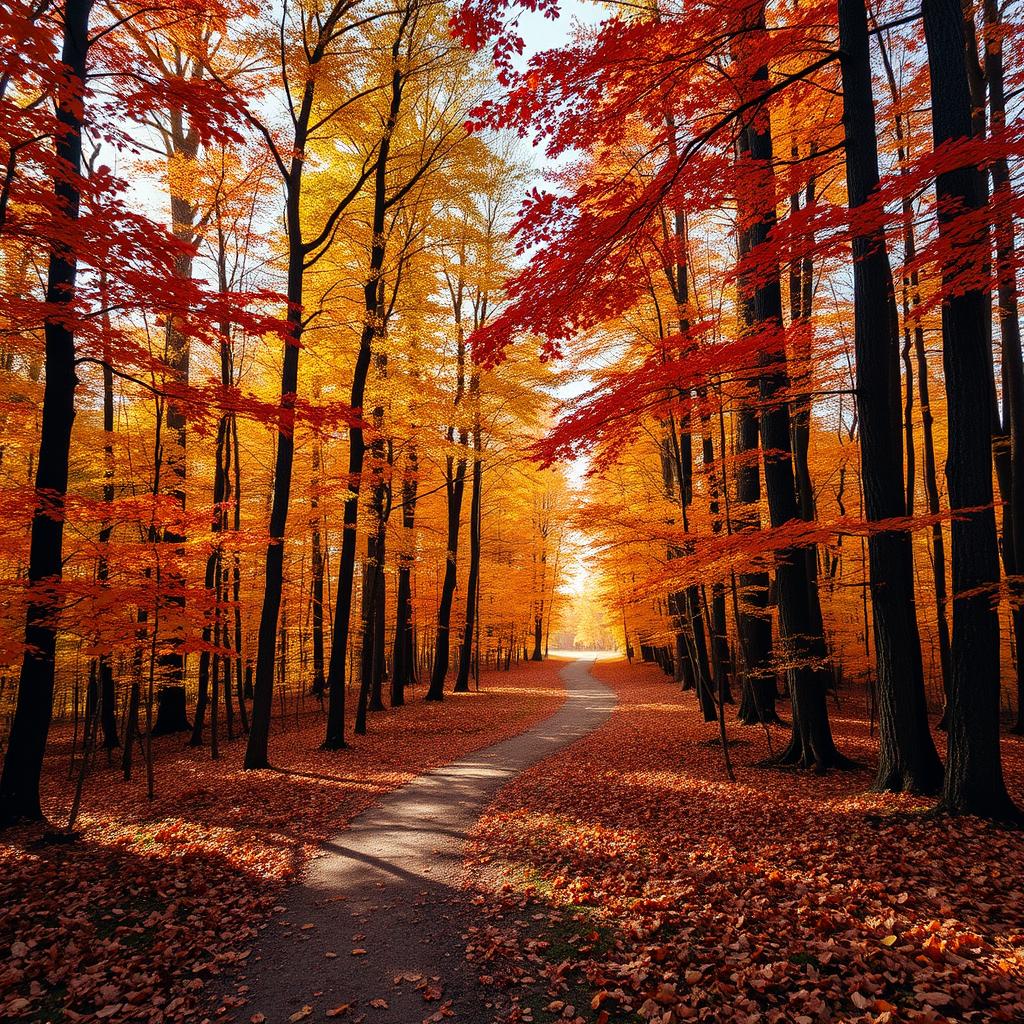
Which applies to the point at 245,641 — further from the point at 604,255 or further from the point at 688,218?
the point at 688,218

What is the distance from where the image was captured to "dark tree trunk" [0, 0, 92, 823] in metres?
6.69

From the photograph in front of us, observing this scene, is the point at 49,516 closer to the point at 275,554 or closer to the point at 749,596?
the point at 275,554

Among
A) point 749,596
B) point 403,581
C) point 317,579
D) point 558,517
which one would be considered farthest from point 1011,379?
point 317,579

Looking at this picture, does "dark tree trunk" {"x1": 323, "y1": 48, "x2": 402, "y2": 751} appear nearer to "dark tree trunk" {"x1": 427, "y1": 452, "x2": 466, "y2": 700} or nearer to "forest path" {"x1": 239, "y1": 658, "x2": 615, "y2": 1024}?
"forest path" {"x1": 239, "y1": 658, "x2": 615, "y2": 1024}

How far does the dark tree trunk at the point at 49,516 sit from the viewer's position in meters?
6.69

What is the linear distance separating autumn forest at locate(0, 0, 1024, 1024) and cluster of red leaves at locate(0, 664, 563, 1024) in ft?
0.16

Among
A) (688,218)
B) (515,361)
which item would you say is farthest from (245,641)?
(688,218)

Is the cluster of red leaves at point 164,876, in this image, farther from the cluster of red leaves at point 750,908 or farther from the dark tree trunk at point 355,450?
the cluster of red leaves at point 750,908

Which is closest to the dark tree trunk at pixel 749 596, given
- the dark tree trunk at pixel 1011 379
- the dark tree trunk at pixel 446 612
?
the dark tree trunk at pixel 1011 379

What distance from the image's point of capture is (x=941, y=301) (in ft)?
18.4

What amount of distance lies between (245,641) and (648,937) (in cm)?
1476

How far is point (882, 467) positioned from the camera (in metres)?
6.55

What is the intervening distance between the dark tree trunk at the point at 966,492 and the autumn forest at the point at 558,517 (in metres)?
0.04

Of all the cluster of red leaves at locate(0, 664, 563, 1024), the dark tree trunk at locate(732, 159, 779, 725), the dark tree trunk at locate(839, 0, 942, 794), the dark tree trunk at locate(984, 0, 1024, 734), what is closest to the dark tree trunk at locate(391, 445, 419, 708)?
the cluster of red leaves at locate(0, 664, 563, 1024)
